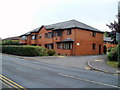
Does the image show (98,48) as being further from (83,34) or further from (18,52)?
(18,52)

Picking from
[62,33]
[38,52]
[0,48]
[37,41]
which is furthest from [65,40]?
[0,48]

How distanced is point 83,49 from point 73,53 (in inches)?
123

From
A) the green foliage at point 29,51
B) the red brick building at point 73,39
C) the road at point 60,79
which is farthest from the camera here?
the red brick building at point 73,39

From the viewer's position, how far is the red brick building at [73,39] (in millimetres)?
31355

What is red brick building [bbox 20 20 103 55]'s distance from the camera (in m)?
31.4

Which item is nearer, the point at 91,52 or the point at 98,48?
the point at 91,52

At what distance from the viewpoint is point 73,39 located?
3123 centimetres

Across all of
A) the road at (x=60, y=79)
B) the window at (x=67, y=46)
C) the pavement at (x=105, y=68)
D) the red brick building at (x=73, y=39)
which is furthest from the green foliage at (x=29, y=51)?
the road at (x=60, y=79)

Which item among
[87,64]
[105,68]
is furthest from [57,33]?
[105,68]

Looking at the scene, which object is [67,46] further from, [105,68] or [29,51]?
[105,68]

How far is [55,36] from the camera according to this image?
35.3m

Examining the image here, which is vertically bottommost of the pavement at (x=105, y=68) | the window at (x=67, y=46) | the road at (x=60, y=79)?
the pavement at (x=105, y=68)

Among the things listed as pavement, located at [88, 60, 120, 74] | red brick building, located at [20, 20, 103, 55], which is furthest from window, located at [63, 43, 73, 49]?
pavement, located at [88, 60, 120, 74]

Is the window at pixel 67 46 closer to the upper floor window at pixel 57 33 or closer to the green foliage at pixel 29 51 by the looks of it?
the upper floor window at pixel 57 33
